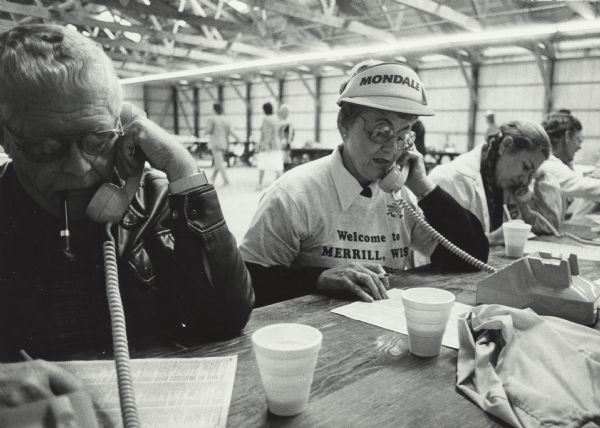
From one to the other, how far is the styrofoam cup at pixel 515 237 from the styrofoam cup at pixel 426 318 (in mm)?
1327

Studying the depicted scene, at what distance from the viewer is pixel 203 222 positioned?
48.8 inches

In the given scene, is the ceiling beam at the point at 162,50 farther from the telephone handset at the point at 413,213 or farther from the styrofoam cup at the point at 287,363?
the styrofoam cup at the point at 287,363

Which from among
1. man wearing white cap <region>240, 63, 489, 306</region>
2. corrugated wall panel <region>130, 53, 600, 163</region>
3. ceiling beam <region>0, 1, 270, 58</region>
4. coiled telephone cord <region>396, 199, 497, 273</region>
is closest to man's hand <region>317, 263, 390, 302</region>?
man wearing white cap <region>240, 63, 489, 306</region>

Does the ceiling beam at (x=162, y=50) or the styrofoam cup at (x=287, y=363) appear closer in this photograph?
the styrofoam cup at (x=287, y=363)

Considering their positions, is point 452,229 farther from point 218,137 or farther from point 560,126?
point 218,137

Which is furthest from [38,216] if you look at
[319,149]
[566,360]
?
[319,149]

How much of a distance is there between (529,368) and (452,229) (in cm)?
112

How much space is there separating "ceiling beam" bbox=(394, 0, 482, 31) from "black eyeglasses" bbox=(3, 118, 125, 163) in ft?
31.9

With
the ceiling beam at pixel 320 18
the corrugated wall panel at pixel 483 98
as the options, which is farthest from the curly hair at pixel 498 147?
the corrugated wall panel at pixel 483 98

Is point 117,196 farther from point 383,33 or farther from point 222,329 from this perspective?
point 383,33

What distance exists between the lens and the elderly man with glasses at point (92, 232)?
45.7 inches

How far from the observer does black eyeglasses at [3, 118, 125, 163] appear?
3.74ft

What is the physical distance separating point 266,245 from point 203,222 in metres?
0.62

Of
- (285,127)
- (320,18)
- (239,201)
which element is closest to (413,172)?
(239,201)
